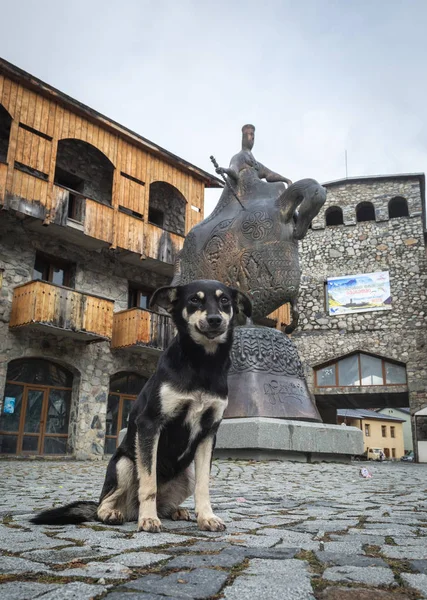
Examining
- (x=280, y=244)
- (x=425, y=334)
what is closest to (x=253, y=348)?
(x=280, y=244)

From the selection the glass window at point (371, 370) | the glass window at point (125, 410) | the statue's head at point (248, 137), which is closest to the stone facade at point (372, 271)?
the glass window at point (371, 370)

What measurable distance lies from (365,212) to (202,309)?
26.0 metres

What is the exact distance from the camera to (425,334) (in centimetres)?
2339

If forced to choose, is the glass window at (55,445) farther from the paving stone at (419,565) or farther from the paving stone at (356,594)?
the paving stone at (356,594)

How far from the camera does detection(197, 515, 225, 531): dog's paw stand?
2.78m

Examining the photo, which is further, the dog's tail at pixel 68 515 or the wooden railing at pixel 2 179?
the wooden railing at pixel 2 179

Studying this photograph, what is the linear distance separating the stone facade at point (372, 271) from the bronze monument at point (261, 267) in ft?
51.6

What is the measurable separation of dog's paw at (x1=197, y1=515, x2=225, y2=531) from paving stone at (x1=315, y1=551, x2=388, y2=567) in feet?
2.32

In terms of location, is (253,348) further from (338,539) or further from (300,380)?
(338,539)

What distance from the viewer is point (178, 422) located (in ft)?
9.43

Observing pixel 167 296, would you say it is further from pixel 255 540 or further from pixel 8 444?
pixel 8 444

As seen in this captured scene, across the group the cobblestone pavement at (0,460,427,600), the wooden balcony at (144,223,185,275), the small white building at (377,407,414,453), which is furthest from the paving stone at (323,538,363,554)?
the small white building at (377,407,414,453)

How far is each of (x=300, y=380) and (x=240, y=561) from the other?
24.2 feet

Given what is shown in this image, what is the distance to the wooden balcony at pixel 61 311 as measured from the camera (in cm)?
1460
